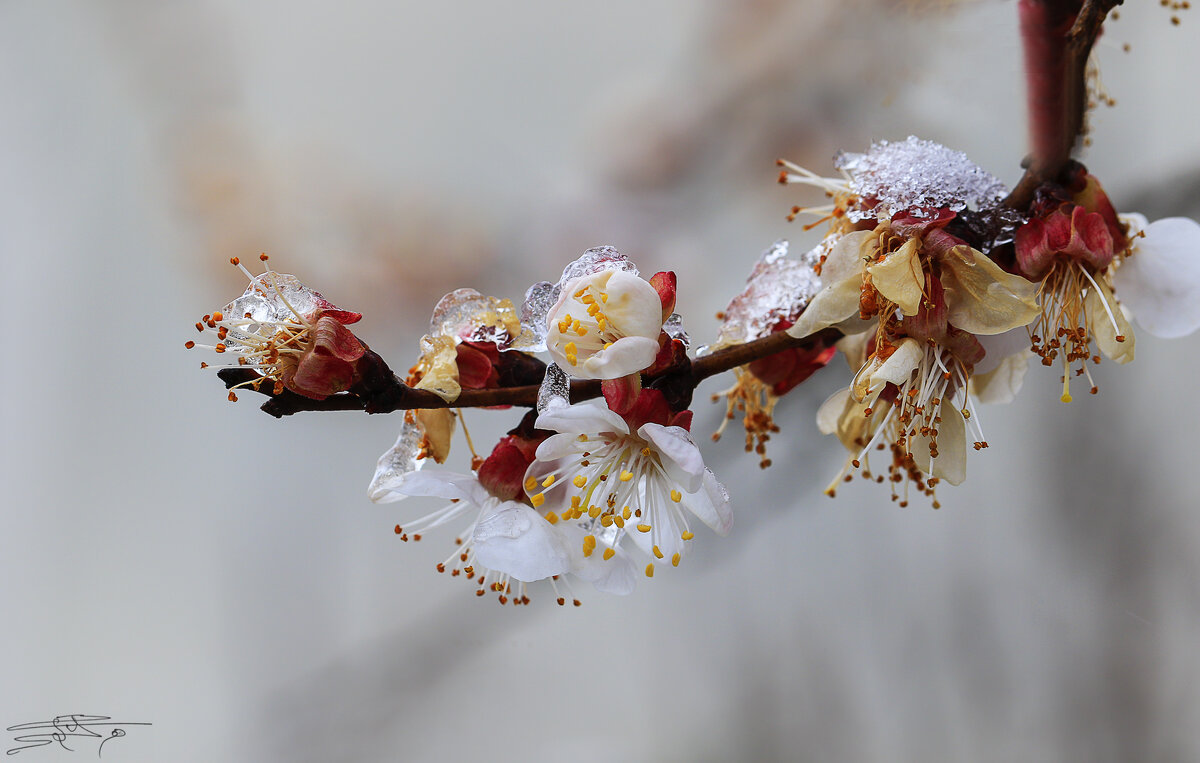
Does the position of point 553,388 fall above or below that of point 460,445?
below

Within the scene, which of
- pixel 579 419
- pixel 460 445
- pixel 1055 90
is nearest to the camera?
pixel 579 419

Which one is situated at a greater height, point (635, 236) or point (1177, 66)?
point (635, 236)

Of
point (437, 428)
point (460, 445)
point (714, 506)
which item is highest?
point (460, 445)

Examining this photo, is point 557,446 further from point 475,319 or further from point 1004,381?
point 1004,381

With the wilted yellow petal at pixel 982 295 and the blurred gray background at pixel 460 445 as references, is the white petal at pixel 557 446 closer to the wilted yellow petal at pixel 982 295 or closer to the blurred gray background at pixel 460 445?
the wilted yellow petal at pixel 982 295

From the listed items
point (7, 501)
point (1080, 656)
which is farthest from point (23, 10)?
point (1080, 656)

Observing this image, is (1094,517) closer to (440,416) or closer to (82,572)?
(440,416)

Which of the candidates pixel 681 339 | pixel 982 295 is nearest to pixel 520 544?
pixel 681 339
